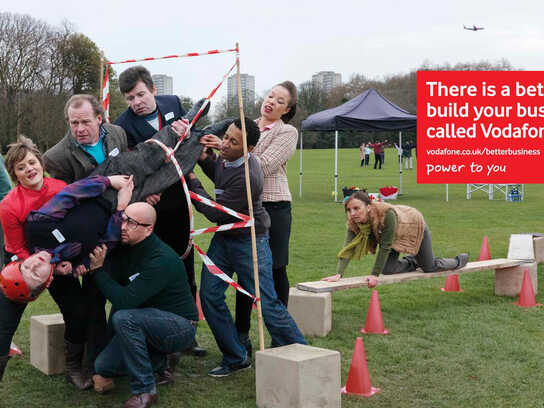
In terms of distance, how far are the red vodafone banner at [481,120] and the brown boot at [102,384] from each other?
10735 mm

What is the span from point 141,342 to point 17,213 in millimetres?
1097

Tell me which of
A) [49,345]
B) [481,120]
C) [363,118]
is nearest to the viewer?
[49,345]

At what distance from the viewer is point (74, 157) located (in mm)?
4406

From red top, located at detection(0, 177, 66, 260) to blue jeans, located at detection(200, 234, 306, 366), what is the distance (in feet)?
4.18

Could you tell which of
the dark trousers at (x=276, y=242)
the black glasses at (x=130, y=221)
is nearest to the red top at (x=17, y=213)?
the black glasses at (x=130, y=221)

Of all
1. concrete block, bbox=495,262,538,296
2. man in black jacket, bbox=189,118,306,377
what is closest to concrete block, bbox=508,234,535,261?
concrete block, bbox=495,262,538,296

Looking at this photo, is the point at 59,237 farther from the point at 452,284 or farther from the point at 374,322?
the point at 452,284

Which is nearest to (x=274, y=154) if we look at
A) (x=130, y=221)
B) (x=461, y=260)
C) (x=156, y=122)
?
(x=156, y=122)

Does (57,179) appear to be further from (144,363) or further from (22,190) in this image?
(144,363)

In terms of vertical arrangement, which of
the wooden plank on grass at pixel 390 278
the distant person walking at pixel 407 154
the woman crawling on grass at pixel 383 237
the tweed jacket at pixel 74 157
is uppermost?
the distant person walking at pixel 407 154

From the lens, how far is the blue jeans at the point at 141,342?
4.14 metres

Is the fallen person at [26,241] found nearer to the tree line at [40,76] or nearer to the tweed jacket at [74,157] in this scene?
the tweed jacket at [74,157]

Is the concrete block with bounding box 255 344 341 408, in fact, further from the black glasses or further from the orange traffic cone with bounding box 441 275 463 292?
the orange traffic cone with bounding box 441 275 463 292

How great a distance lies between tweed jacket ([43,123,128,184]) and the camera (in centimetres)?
439
